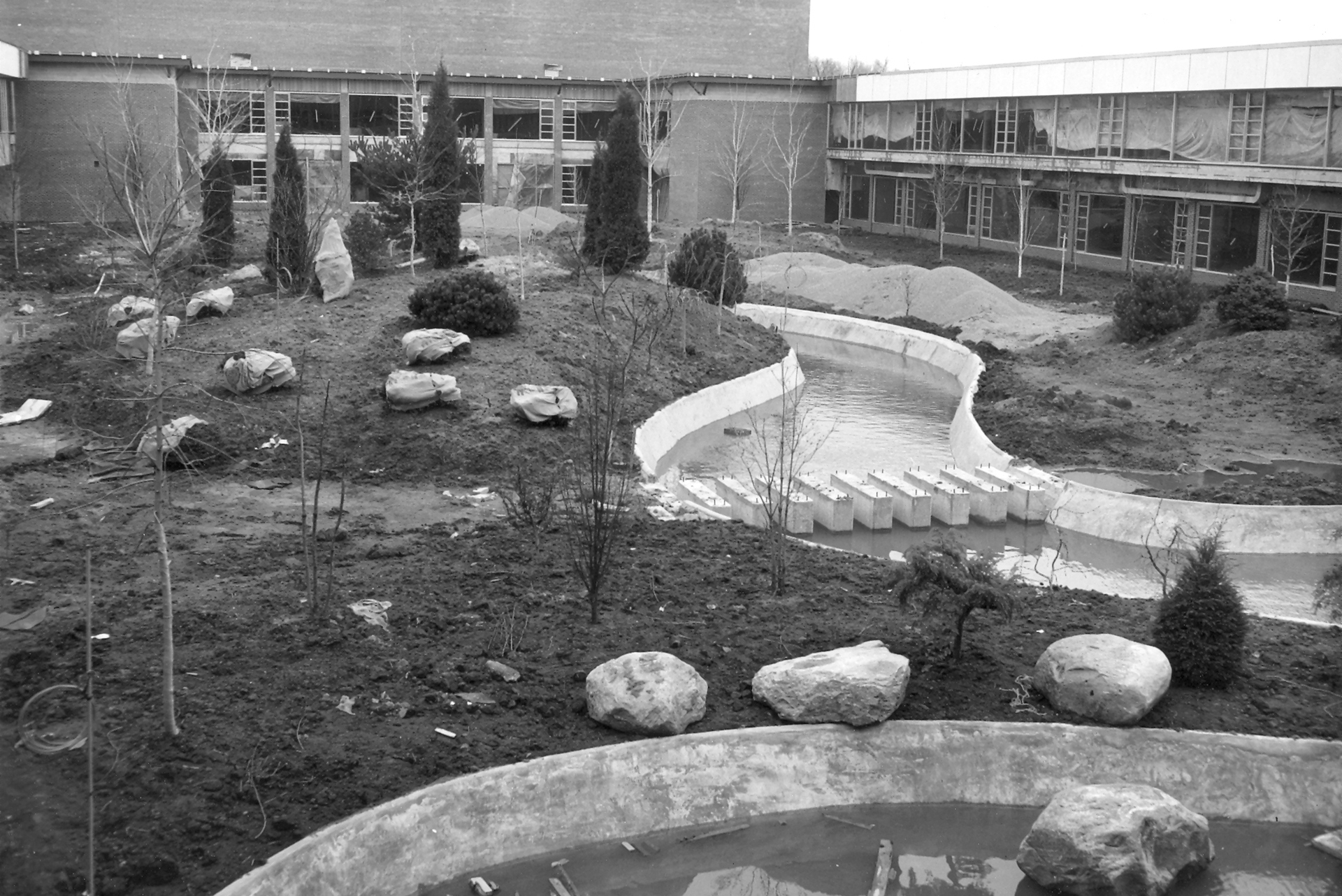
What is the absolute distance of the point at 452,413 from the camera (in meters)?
17.1

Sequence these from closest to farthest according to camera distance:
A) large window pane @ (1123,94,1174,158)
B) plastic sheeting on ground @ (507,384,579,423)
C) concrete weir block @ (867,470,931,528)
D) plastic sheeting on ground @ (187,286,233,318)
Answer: concrete weir block @ (867,470,931,528) → plastic sheeting on ground @ (507,384,579,423) → plastic sheeting on ground @ (187,286,233,318) → large window pane @ (1123,94,1174,158)

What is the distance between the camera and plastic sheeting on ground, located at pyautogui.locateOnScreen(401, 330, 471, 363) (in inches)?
734

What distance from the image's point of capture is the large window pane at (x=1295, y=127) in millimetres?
29031

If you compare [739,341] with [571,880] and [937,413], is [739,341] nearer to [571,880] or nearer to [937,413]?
[937,413]

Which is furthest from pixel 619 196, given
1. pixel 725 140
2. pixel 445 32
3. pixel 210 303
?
pixel 445 32

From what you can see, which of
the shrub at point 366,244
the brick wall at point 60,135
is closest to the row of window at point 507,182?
the brick wall at point 60,135

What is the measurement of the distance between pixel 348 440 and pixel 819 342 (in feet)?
55.5

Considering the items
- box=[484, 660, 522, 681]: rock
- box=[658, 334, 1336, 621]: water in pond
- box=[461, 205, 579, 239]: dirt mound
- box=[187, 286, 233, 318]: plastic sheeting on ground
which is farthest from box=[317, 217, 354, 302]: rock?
box=[484, 660, 522, 681]: rock

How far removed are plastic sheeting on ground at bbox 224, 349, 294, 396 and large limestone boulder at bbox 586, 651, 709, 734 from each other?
30.7 ft

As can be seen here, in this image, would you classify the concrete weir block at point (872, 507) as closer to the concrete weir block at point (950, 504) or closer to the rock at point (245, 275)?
the concrete weir block at point (950, 504)

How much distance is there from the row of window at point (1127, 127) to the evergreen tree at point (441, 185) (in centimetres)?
1802

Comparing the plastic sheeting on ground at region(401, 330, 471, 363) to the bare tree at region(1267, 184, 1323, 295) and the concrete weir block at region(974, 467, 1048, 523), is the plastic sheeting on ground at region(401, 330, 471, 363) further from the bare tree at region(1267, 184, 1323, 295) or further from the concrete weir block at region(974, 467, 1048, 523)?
the bare tree at region(1267, 184, 1323, 295)

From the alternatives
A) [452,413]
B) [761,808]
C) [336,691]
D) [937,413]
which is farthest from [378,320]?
[761,808]

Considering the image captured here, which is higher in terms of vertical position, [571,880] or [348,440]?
[348,440]
